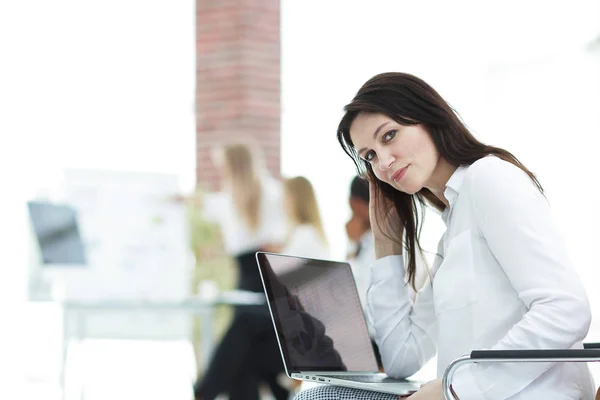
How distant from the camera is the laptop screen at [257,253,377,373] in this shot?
5.78 feet

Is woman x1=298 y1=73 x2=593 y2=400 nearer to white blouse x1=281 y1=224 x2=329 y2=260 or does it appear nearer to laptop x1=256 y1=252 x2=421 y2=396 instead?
laptop x1=256 y1=252 x2=421 y2=396

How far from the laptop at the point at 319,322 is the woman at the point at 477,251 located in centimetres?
8

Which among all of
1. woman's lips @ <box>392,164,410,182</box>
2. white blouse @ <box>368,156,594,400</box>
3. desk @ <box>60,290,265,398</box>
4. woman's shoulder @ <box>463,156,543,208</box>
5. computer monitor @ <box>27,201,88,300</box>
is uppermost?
woman's shoulder @ <box>463,156,543,208</box>

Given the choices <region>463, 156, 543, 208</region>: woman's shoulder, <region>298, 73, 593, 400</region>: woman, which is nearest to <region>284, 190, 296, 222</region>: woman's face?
<region>298, 73, 593, 400</region>: woman

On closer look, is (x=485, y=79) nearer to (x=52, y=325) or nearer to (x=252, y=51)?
(x=252, y=51)

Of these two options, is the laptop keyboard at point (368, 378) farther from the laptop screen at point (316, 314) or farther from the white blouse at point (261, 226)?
the white blouse at point (261, 226)

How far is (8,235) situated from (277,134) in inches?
80.0

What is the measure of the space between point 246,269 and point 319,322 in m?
2.50

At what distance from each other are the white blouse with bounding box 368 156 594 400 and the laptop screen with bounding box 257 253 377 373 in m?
0.28

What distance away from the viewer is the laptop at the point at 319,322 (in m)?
1.75

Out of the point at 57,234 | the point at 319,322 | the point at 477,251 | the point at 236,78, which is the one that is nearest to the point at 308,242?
the point at 57,234

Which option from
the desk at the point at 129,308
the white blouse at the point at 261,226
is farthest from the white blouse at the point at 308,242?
the desk at the point at 129,308

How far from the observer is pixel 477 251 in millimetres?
1597

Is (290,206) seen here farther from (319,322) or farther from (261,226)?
(319,322)
